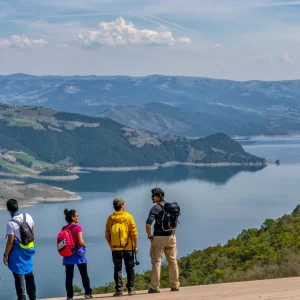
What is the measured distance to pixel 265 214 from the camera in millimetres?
111750

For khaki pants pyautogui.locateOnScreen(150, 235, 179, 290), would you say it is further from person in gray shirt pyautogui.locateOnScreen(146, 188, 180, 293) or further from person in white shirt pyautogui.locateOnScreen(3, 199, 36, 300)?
person in white shirt pyautogui.locateOnScreen(3, 199, 36, 300)

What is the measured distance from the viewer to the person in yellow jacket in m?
10.6

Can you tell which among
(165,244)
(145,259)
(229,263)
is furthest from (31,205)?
(165,244)

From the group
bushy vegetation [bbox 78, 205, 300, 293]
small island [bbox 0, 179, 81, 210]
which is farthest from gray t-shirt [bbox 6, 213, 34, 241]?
small island [bbox 0, 179, 81, 210]

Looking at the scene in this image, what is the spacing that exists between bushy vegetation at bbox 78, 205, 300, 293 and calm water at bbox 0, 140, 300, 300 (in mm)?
31251

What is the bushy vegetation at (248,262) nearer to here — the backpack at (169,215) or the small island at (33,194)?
the backpack at (169,215)

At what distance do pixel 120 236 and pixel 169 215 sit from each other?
83 centimetres

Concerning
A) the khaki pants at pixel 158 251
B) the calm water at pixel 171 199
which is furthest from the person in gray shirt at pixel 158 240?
the calm water at pixel 171 199

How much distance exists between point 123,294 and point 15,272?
6.81 feet

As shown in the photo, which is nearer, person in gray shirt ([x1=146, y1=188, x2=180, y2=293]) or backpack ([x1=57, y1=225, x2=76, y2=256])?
backpack ([x1=57, y1=225, x2=76, y2=256])

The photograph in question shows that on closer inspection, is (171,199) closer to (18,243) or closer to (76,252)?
(76,252)

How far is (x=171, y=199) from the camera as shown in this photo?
131 m

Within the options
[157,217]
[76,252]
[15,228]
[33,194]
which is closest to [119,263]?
[76,252]

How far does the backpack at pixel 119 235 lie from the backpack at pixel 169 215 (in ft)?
1.99
